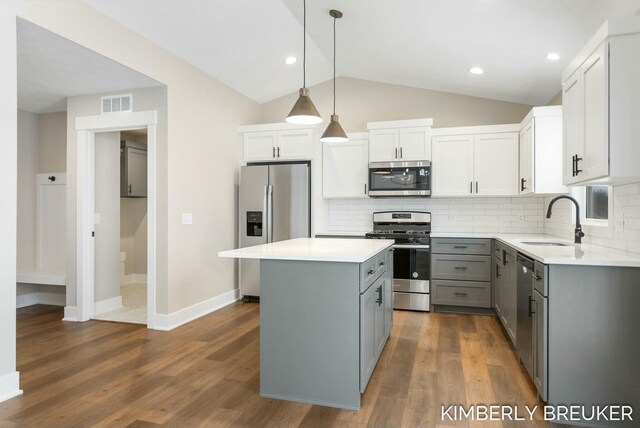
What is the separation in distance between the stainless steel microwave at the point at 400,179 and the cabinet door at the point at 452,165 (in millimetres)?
173

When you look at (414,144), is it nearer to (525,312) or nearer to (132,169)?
(525,312)


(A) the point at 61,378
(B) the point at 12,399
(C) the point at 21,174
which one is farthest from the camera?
(C) the point at 21,174

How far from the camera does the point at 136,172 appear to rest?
6172 mm

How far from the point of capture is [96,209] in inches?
179

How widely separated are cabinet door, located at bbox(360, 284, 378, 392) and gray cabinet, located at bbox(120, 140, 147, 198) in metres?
4.74

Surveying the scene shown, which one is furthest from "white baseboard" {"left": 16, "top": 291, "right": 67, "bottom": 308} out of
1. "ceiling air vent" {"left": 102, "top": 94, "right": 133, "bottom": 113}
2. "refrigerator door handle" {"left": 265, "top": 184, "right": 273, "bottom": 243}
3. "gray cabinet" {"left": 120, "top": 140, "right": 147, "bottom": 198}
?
"refrigerator door handle" {"left": 265, "top": 184, "right": 273, "bottom": 243}

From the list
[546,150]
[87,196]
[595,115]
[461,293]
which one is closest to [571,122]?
[595,115]

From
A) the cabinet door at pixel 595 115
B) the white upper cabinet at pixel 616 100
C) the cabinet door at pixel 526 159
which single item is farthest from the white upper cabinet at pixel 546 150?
the white upper cabinet at pixel 616 100

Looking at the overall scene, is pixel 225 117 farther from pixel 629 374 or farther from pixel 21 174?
pixel 629 374

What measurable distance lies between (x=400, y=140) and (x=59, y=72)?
3.63 meters

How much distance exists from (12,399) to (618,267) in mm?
3677

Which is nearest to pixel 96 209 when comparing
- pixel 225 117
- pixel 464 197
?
pixel 225 117

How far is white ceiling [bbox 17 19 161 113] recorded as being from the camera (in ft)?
9.75

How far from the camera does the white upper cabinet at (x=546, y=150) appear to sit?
380 centimetres
